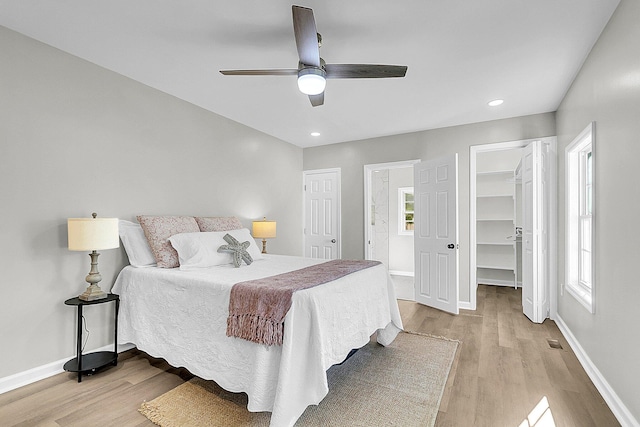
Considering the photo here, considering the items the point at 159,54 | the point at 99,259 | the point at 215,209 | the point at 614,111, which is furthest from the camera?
the point at 215,209

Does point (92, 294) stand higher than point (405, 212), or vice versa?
point (405, 212)

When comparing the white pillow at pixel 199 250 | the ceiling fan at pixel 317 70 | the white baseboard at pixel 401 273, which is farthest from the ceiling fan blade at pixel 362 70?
the white baseboard at pixel 401 273

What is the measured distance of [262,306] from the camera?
77.0 inches

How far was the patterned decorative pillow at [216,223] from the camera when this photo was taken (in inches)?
135

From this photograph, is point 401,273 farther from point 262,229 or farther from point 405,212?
point 262,229

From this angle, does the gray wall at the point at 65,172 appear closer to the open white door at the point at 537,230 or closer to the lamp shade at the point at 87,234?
the lamp shade at the point at 87,234

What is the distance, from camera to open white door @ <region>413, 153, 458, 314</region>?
4031 mm

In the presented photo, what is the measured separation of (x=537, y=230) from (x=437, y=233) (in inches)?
43.6

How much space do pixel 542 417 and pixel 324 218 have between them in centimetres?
395

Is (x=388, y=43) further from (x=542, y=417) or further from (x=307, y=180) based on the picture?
(x=307, y=180)

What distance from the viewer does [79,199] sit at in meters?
2.63

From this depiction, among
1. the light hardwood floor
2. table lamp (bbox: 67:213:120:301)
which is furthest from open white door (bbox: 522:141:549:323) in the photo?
table lamp (bbox: 67:213:120:301)

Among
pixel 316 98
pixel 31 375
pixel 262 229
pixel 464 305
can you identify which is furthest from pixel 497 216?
pixel 31 375

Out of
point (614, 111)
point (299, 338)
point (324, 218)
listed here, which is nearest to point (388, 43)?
point (614, 111)
